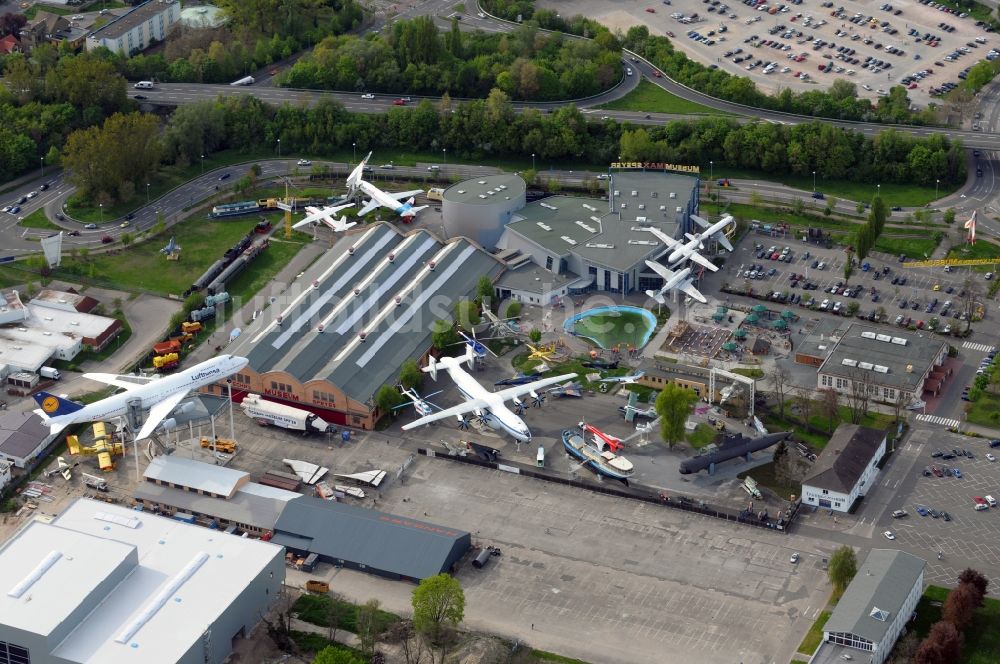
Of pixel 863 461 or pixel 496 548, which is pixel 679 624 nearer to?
pixel 496 548

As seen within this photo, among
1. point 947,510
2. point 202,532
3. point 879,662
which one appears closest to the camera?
point 879,662

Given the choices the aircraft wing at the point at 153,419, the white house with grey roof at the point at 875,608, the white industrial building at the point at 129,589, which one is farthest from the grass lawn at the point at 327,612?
the white house with grey roof at the point at 875,608

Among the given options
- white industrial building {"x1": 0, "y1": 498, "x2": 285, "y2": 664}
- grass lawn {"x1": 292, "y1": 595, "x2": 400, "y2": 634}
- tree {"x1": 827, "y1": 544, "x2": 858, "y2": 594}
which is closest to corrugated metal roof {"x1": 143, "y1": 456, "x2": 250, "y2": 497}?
white industrial building {"x1": 0, "y1": 498, "x2": 285, "y2": 664}

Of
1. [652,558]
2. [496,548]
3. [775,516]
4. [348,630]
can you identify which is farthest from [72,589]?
[775,516]

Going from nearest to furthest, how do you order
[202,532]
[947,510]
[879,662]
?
[879,662] < [202,532] < [947,510]

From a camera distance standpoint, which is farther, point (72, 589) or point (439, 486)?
point (439, 486)

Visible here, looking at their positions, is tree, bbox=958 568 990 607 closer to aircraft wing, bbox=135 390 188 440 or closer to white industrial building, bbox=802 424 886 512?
white industrial building, bbox=802 424 886 512

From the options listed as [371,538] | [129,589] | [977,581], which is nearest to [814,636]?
[977,581]
